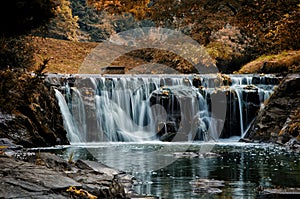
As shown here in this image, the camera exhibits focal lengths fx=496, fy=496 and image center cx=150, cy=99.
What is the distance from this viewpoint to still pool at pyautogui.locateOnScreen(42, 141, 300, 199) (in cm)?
882

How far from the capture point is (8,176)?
21.9 ft

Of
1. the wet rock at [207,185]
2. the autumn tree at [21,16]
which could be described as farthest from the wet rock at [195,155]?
the autumn tree at [21,16]

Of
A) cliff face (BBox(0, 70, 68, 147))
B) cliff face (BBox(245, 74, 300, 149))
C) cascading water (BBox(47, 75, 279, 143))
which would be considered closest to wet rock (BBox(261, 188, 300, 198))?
cliff face (BBox(0, 70, 68, 147))

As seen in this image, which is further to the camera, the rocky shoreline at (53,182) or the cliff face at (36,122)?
the cliff face at (36,122)

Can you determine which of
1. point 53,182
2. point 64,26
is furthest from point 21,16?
point 64,26

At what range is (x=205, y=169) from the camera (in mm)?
11469

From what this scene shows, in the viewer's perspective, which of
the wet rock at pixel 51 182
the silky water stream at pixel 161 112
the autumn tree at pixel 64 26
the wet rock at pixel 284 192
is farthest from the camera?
the autumn tree at pixel 64 26

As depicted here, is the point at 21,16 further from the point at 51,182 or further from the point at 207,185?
the point at 207,185

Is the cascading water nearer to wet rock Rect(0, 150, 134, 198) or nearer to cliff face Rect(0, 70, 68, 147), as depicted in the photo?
cliff face Rect(0, 70, 68, 147)

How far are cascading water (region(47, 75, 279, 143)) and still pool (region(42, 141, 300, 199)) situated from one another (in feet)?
13.4

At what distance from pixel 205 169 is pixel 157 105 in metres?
11.2

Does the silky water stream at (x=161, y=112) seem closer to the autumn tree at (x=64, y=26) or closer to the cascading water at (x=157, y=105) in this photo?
the cascading water at (x=157, y=105)

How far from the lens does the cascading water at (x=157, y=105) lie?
2106 cm

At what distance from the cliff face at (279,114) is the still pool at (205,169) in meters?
2.50
